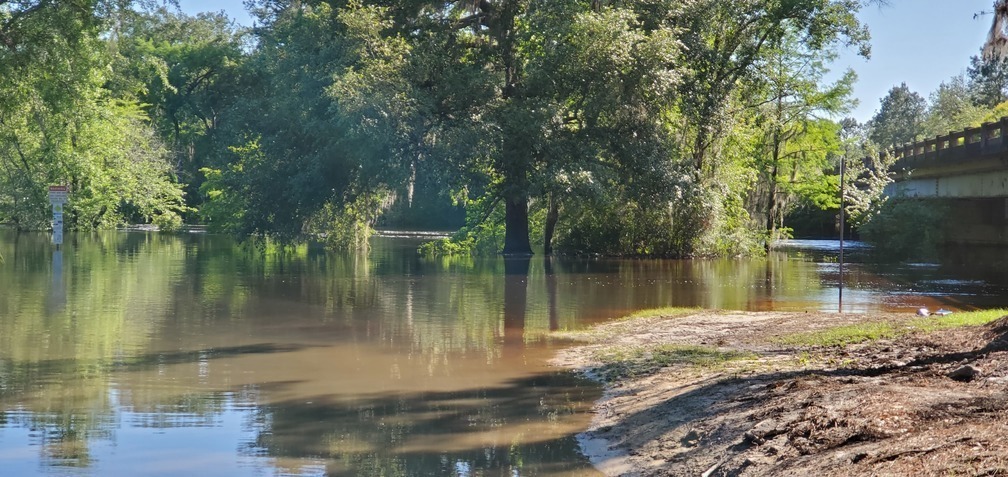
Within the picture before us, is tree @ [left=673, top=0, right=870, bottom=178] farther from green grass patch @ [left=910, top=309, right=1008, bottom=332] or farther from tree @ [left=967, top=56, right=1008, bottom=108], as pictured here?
tree @ [left=967, top=56, right=1008, bottom=108]

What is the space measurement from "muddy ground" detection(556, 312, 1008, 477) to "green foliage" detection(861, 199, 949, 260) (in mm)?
35963

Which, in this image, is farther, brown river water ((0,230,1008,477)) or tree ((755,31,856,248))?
tree ((755,31,856,248))

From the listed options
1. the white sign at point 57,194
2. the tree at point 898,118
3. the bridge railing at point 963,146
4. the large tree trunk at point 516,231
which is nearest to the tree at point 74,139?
the white sign at point 57,194

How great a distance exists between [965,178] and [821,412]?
42.2m

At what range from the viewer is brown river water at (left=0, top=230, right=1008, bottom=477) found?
1045 centimetres

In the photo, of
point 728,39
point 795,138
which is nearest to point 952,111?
point 795,138

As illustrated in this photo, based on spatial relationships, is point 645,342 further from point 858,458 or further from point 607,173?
point 607,173

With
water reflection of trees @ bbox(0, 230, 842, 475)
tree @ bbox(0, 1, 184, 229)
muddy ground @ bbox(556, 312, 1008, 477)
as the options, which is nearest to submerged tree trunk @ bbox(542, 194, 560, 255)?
water reflection of trees @ bbox(0, 230, 842, 475)

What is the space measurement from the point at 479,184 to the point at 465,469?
92.0 ft

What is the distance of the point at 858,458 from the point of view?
24.2 feet

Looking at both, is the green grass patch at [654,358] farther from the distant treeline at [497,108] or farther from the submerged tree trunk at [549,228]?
the submerged tree trunk at [549,228]

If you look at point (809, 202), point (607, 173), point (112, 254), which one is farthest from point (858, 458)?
point (809, 202)

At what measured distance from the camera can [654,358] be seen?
15078mm

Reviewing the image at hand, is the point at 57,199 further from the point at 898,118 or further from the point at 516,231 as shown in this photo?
the point at 898,118
